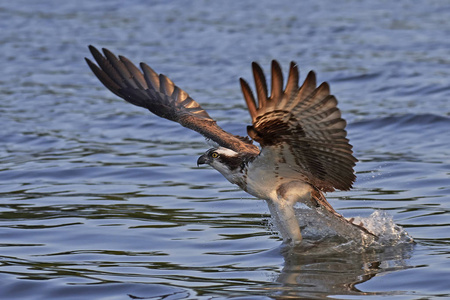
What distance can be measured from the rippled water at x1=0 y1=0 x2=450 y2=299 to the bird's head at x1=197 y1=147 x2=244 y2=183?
637 millimetres

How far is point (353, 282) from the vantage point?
19.5 feet

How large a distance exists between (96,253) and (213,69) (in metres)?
9.08

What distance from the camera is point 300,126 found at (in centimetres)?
587

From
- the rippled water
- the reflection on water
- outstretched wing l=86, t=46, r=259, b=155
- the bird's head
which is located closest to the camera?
the reflection on water

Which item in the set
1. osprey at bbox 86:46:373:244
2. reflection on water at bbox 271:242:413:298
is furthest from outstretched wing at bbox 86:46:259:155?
reflection on water at bbox 271:242:413:298

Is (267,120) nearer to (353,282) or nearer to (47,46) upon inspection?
(353,282)

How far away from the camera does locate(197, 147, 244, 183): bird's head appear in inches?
268

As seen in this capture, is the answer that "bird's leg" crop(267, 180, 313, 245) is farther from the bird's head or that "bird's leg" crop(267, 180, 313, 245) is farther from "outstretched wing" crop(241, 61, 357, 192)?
the bird's head

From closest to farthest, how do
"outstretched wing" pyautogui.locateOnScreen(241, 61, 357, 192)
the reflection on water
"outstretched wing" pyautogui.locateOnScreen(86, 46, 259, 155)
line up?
"outstretched wing" pyautogui.locateOnScreen(241, 61, 357, 192), the reflection on water, "outstretched wing" pyautogui.locateOnScreen(86, 46, 259, 155)

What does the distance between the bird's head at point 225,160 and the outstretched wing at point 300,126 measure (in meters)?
0.38

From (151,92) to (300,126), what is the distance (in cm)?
280

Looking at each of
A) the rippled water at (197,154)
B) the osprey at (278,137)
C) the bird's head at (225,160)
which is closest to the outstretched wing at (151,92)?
the osprey at (278,137)

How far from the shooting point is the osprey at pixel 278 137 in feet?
18.4

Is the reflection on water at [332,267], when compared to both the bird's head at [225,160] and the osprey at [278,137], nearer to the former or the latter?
the osprey at [278,137]
